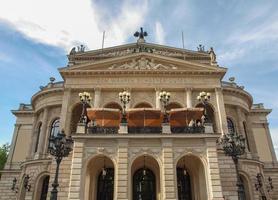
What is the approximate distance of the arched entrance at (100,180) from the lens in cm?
2159

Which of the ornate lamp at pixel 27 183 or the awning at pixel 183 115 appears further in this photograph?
the ornate lamp at pixel 27 183

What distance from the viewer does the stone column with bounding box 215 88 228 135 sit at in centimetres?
2603

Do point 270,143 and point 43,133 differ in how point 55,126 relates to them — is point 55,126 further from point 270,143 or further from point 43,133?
point 270,143

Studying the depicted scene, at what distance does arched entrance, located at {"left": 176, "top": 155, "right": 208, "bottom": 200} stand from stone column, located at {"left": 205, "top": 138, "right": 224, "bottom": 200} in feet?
3.63

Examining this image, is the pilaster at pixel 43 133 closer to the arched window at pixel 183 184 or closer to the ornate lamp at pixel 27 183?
the ornate lamp at pixel 27 183

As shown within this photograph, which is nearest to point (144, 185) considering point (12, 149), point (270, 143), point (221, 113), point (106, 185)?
point (106, 185)

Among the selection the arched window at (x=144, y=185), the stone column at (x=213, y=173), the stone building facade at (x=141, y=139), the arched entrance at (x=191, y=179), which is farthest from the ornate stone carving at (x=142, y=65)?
the stone column at (x=213, y=173)

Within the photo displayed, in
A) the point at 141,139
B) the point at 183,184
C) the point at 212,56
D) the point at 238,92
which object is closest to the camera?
the point at 141,139

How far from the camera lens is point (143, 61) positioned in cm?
2938

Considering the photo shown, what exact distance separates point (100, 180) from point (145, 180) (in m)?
3.98

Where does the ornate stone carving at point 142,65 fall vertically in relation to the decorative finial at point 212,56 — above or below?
below

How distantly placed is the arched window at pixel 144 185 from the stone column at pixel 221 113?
825 cm

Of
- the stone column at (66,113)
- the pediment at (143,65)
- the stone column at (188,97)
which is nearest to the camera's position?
the stone column at (66,113)

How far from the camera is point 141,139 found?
2019cm
